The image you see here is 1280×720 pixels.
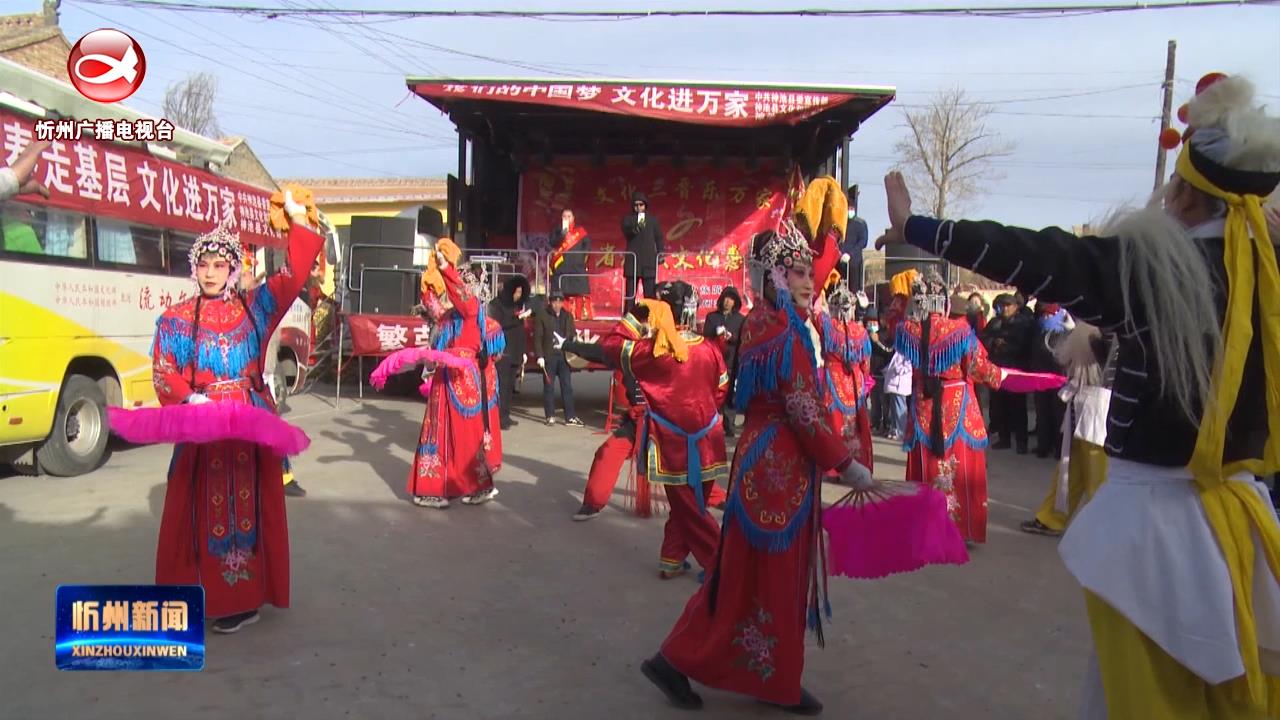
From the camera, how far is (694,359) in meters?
5.44

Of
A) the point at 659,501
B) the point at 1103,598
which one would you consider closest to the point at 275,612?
the point at 659,501

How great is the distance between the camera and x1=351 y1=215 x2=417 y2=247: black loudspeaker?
14781 mm

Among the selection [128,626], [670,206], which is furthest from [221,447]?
[670,206]

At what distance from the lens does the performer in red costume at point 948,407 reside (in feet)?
19.4

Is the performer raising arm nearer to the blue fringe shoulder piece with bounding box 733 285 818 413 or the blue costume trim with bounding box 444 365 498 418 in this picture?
the blue fringe shoulder piece with bounding box 733 285 818 413

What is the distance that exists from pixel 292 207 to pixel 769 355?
2.42 meters

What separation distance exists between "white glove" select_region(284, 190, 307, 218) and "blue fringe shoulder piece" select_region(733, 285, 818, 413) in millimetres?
2247

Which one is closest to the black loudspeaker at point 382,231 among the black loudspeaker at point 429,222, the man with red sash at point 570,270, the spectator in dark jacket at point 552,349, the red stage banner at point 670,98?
the black loudspeaker at point 429,222

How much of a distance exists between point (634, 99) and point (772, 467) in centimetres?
960

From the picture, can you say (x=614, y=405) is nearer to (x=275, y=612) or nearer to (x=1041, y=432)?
(x=275, y=612)

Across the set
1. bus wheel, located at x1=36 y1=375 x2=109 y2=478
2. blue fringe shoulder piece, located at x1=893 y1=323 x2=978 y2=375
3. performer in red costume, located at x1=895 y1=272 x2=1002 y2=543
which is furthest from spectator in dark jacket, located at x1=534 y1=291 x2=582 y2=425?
blue fringe shoulder piece, located at x1=893 y1=323 x2=978 y2=375

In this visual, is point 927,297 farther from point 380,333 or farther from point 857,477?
point 380,333

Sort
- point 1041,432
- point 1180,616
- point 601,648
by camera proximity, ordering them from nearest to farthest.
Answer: point 1180,616 < point 601,648 < point 1041,432

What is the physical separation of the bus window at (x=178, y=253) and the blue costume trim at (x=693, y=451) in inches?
280
